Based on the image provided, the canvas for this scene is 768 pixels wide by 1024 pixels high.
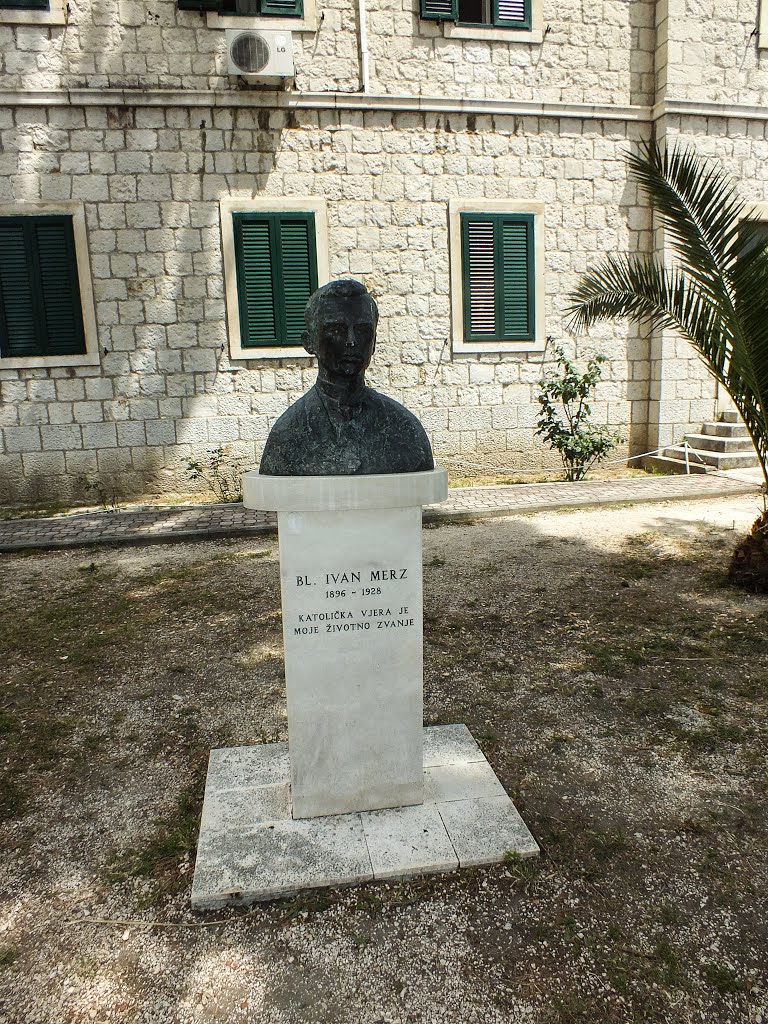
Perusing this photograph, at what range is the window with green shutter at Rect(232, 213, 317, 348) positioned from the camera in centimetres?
859

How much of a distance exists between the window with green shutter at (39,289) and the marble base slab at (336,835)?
22.4 feet

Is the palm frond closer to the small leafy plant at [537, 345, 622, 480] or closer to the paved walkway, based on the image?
the paved walkway

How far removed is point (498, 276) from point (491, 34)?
2.82 m

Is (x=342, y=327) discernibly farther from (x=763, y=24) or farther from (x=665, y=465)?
(x=763, y=24)

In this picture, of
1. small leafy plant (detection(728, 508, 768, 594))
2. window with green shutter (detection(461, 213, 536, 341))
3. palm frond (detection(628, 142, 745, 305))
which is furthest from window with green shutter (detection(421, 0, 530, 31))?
small leafy plant (detection(728, 508, 768, 594))

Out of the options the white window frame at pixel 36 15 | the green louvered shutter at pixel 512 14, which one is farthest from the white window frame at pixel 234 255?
the green louvered shutter at pixel 512 14

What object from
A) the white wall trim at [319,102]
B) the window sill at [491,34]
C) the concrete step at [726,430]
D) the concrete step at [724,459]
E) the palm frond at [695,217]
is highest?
the window sill at [491,34]

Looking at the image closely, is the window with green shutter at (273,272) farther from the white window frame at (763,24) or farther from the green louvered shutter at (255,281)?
the white window frame at (763,24)

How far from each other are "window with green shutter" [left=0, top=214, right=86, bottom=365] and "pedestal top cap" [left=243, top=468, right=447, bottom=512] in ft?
22.9

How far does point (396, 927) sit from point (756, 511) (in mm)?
6642

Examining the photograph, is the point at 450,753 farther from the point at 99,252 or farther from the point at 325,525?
Answer: the point at 99,252

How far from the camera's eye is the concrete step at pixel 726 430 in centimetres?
952

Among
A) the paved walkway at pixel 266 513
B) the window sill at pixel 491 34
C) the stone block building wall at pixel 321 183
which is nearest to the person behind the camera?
the paved walkway at pixel 266 513

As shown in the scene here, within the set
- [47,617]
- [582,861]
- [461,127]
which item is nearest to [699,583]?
[582,861]
